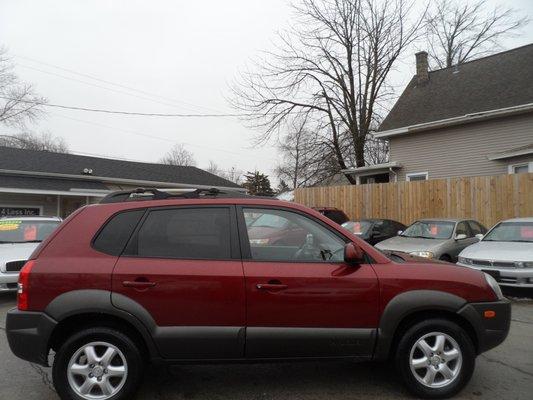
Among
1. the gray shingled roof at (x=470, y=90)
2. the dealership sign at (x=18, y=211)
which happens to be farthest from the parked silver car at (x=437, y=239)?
the dealership sign at (x=18, y=211)

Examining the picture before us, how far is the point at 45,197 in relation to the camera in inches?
771

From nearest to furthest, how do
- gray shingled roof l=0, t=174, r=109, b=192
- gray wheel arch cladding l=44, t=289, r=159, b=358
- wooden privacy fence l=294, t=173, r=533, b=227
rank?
gray wheel arch cladding l=44, t=289, r=159, b=358 → wooden privacy fence l=294, t=173, r=533, b=227 → gray shingled roof l=0, t=174, r=109, b=192

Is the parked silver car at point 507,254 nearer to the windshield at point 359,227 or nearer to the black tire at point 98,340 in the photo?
the windshield at point 359,227

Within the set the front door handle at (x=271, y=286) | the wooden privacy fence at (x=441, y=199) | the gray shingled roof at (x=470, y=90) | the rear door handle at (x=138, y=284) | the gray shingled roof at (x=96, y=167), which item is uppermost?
the gray shingled roof at (x=470, y=90)

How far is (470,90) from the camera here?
19.0 m

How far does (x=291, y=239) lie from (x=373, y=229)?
8.73 m

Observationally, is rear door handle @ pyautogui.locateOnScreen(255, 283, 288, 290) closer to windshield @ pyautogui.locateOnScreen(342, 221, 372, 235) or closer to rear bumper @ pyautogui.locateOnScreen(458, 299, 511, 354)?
rear bumper @ pyautogui.locateOnScreen(458, 299, 511, 354)

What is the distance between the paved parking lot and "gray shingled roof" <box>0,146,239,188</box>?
54.0 ft

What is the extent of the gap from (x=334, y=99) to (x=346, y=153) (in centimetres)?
336

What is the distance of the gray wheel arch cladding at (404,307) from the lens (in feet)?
12.7

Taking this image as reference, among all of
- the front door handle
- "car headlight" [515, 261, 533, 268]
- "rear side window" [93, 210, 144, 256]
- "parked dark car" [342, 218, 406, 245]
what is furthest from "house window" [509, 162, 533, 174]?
"rear side window" [93, 210, 144, 256]

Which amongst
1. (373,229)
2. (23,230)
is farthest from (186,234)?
(373,229)

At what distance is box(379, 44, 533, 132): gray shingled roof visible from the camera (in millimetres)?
17109

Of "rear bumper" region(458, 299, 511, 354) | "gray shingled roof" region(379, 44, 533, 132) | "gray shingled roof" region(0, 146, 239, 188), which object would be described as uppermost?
"gray shingled roof" region(379, 44, 533, 132)
